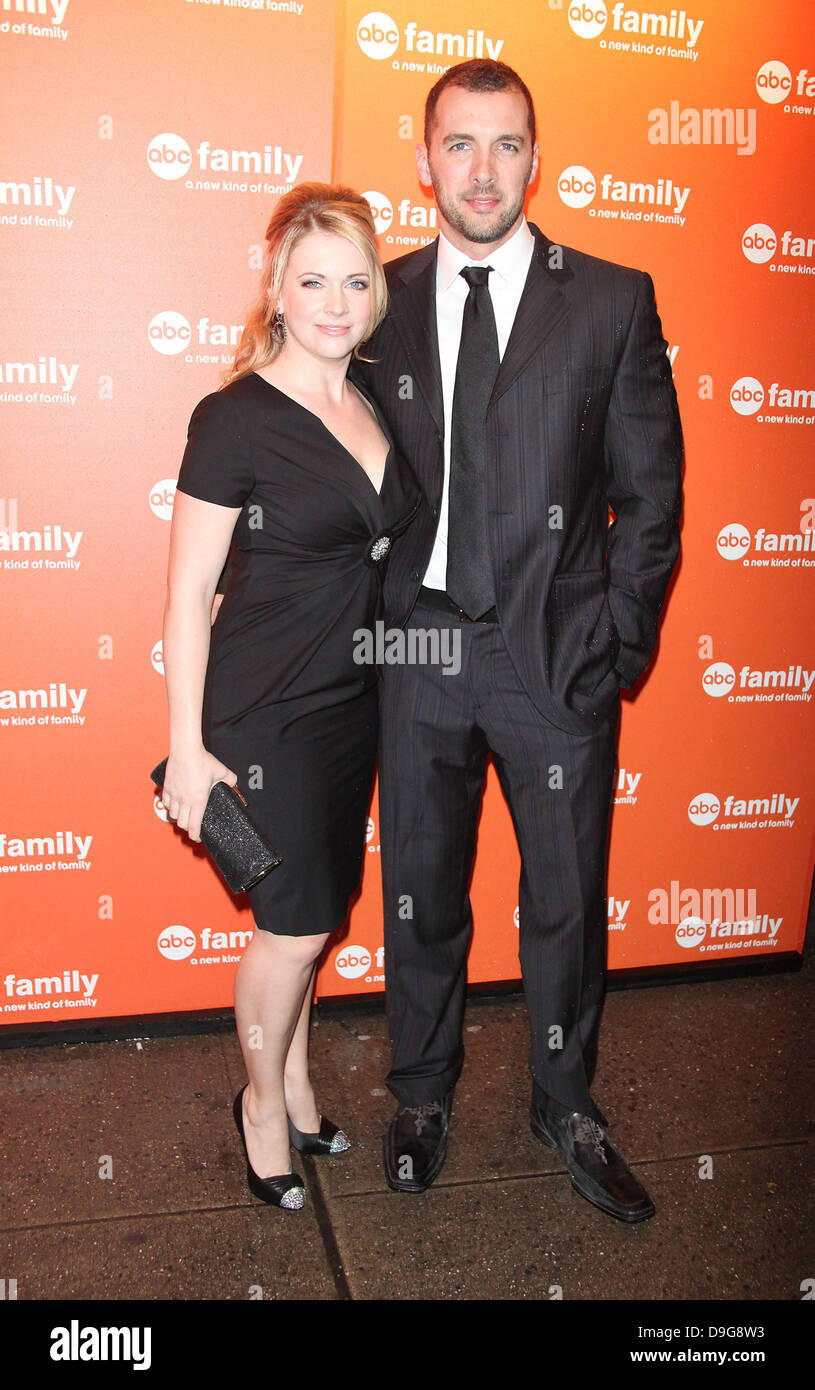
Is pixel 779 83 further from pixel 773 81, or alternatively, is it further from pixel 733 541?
pixel 733 541

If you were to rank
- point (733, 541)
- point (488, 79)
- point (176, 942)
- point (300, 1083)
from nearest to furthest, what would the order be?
point (488, 79), point (300, 1083), point (176, 942), point (733, 541)

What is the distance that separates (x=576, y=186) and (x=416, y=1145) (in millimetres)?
2569

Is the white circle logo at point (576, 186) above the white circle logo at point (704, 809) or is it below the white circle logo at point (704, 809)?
above

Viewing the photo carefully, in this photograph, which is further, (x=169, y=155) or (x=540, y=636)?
(x=169, y=155)

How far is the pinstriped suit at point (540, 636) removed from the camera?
2.30 m

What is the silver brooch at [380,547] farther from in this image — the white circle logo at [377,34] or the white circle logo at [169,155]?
the white circle logo at [377,34]

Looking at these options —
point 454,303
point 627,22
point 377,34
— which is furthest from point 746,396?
point 377,34

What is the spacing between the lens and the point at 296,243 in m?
2.14

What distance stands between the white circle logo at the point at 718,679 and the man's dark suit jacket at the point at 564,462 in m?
0.93

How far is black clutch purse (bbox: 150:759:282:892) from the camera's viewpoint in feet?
6.95

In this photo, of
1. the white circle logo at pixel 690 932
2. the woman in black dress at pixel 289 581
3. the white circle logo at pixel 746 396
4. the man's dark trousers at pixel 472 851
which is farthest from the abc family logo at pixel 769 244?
the white circle logo at pixel 690 932

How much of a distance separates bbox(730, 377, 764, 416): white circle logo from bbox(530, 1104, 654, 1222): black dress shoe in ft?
6.77

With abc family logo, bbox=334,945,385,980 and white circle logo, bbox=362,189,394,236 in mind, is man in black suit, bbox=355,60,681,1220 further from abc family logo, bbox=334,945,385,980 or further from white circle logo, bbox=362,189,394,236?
abc family logo, bbox=334,945,385,980

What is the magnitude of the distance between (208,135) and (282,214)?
687 mm
